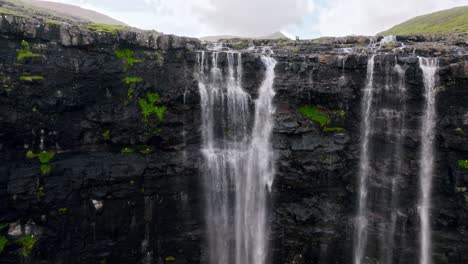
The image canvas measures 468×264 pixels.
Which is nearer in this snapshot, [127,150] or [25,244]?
[25,244]

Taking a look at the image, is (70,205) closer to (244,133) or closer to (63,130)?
(63,130)

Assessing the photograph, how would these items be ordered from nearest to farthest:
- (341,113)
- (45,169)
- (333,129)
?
1. (45,169)
2. (333,129)
3. (341,113)

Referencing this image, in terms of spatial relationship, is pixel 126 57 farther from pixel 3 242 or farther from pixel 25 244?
pixel 3 242

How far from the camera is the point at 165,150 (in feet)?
97.1

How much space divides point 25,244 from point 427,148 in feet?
110

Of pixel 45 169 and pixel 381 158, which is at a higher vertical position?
pixel 381 158

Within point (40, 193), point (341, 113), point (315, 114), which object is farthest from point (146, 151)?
point (341, 113)

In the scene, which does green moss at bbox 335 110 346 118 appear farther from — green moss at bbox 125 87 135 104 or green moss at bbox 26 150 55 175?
green moss at bbox 26 150 55 175

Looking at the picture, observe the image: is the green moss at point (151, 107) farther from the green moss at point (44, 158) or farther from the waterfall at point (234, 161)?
the green moss at point (44, 158)

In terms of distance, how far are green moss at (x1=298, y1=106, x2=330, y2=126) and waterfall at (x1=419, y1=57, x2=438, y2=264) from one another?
8.26 meters

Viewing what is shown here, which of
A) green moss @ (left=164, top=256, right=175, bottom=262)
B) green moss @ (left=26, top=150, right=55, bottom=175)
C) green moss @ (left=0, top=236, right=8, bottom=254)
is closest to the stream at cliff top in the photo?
green moss @ (left=164, top=256, right=175, bottom=262)

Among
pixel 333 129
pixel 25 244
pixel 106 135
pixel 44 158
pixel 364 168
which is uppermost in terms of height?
pixel 333 129

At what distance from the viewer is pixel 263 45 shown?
130 ft

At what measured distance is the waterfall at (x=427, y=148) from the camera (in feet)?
93.4
